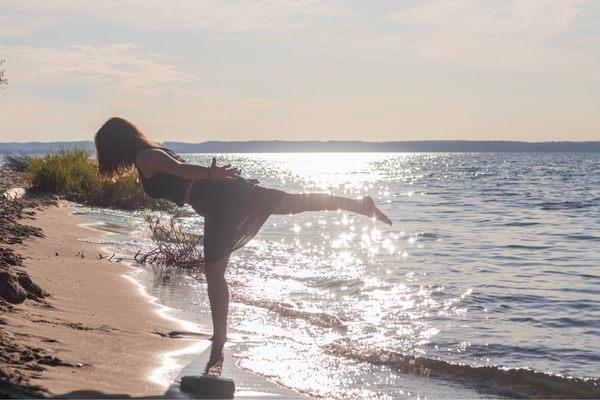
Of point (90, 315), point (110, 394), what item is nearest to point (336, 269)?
point (90, 315)

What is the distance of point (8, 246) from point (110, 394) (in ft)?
20.6

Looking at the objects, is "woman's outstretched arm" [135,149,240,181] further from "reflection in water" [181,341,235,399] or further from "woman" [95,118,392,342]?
"reflection in water" [181,341,235,399]

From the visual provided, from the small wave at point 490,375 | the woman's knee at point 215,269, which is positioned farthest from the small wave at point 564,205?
the woman's knee at point 215,269

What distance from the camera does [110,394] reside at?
481cm

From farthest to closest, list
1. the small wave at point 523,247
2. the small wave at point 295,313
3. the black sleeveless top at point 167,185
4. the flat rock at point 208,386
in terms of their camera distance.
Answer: the small wave at point 523,247, the small wave at point 295,313, the black sleeveless top at point 167,185, the flat rock at point 208,386

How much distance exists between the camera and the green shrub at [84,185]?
80.5 feet

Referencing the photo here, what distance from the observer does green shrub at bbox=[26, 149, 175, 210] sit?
80.5ft

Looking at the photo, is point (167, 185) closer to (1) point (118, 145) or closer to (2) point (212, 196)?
(2) point (212, 196)

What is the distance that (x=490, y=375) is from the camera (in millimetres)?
7137

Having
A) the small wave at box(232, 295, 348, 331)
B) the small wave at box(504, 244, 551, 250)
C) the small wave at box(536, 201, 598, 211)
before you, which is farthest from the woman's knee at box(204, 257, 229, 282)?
the small wave at box(536, 201, 598, 211)

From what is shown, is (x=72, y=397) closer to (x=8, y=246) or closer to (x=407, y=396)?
(x=407, y=396)

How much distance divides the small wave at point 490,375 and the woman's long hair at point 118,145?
2578 mm

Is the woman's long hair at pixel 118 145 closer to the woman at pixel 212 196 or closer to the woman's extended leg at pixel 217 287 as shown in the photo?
the woman at pixel 212 196

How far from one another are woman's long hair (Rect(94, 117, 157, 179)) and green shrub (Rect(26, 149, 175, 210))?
17.9 m
